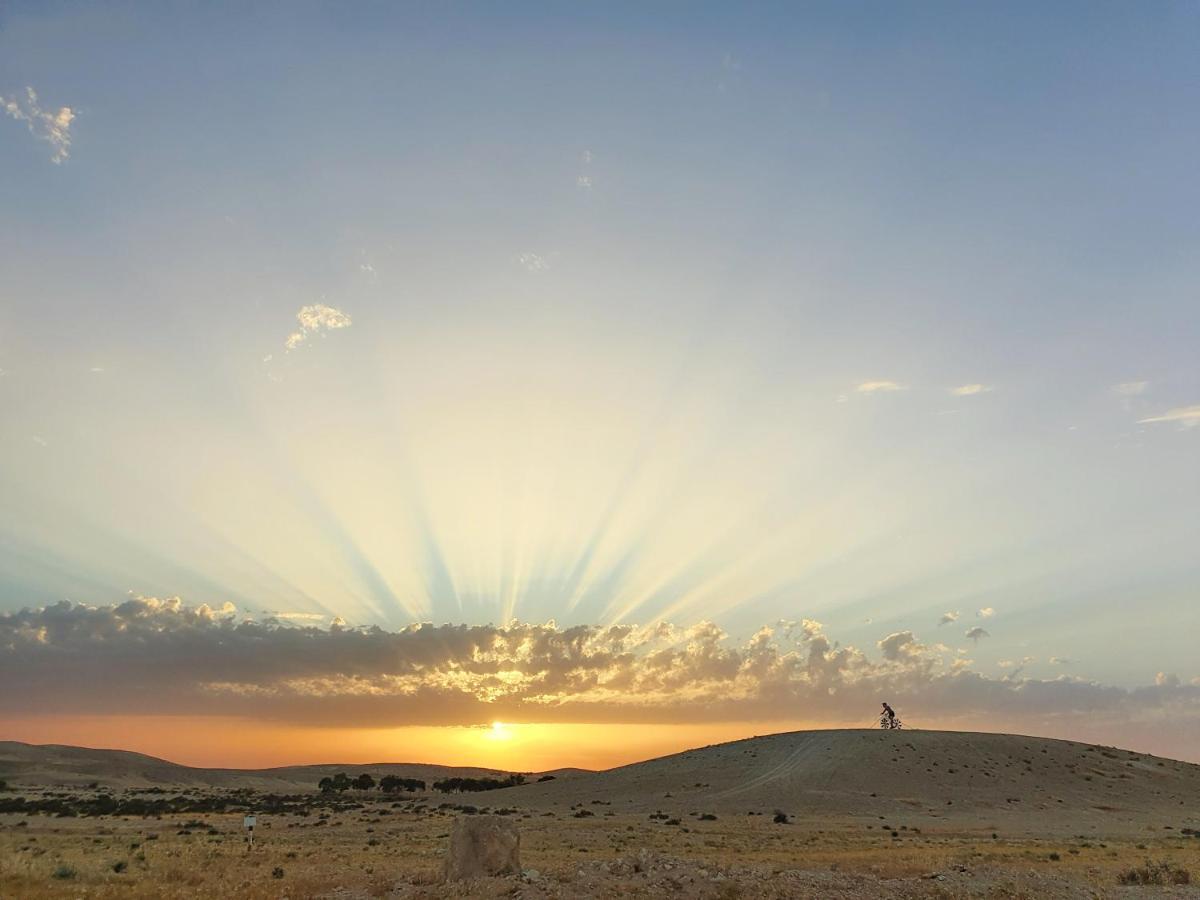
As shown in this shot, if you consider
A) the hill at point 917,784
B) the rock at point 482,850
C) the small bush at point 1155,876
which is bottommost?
the hill at point 917,784

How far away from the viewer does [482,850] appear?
24.8 metres

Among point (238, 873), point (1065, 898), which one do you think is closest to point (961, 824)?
point (1065, 898)

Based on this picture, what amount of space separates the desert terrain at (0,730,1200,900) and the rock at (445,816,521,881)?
0.99m

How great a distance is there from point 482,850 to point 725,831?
33880mm

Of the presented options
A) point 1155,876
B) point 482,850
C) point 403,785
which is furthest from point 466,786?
point 1155,876

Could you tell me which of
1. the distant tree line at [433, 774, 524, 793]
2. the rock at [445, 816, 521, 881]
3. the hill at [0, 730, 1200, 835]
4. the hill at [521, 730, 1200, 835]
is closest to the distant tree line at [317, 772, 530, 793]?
the distant tree line at [433, 774, 524, 793]

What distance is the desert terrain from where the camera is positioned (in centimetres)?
2347

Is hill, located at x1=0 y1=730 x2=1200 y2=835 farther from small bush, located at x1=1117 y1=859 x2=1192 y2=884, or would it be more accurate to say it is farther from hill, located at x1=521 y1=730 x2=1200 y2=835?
small bush, located at x1=1117 y1=859 x2=1192 y2=884

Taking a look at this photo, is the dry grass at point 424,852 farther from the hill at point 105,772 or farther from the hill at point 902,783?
the hill at point 105,772

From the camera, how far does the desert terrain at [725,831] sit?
23.5 m

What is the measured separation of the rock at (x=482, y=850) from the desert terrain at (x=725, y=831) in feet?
3.24

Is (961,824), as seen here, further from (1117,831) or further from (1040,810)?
(1040,810)

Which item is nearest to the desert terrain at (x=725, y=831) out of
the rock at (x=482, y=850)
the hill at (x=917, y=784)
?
the hill at (x=917, y=784)

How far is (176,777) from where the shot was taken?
158 m
